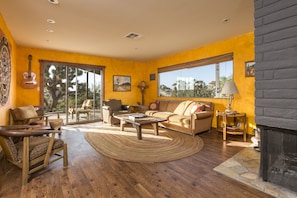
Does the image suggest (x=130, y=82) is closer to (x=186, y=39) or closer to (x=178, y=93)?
(x=178, y=93)

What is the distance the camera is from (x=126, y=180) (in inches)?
82.8

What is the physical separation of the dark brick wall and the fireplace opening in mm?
122

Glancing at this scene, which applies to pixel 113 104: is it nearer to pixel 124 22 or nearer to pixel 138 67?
pixel 138 67

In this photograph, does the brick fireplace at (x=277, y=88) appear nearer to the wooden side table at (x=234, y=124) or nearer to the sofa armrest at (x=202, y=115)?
the wooden side table at (x=234, y=124)

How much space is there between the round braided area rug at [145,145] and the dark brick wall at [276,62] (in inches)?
61.0

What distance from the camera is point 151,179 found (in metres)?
2.12

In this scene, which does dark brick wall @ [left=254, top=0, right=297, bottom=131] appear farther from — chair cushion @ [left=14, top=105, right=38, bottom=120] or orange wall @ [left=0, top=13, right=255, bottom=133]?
chair cushion @ [left=14, top=105, right=38, bottom=120]

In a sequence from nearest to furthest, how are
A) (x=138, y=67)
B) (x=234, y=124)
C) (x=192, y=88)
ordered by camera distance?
(x=234, y=124)
(x=192, y=88)
(x=138, y=67)

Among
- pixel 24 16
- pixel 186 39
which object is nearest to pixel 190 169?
pixel 186 39

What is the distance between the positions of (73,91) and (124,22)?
142 inches

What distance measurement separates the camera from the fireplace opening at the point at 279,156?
1830 millimetres

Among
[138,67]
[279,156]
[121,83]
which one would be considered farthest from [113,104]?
[279,156]

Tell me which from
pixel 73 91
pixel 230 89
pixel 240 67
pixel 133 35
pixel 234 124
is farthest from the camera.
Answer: pixel 73 91

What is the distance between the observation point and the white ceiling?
2.65 meters
